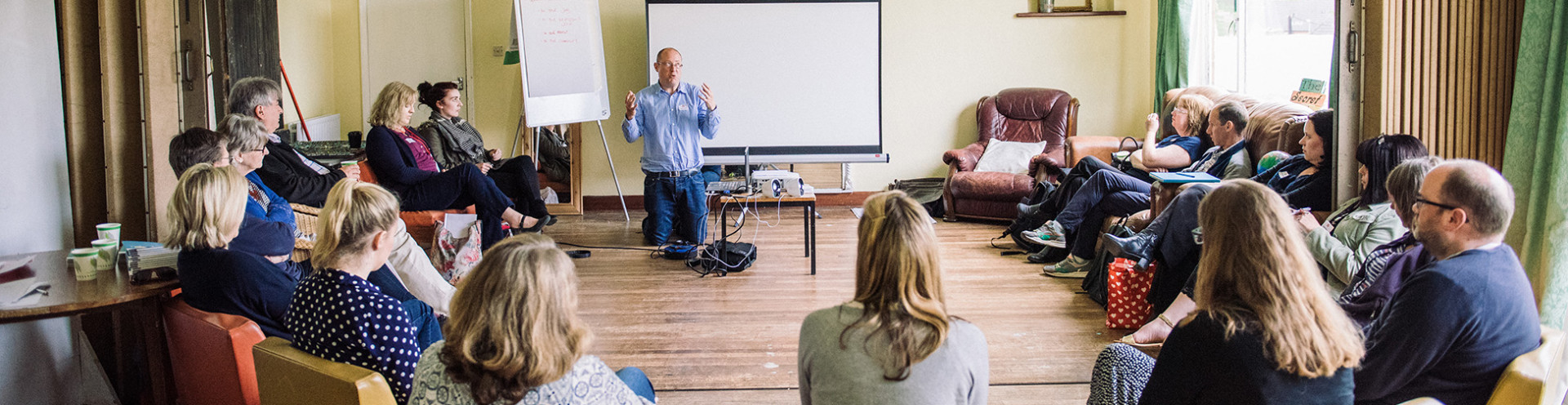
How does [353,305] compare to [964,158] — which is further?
[964,158]

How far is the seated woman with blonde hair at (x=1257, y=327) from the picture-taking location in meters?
1.64

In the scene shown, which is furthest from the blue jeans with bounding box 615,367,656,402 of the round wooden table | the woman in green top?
the woman in green top

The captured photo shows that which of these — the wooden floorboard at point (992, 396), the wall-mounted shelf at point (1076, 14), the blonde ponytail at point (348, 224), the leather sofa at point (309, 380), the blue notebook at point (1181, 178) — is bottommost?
the wooden floorboard at point (992, 396)

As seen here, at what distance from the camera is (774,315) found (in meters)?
4.06

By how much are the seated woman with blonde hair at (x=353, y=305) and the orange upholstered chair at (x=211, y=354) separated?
0.20m

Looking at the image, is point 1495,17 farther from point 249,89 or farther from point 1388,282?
point 249,89

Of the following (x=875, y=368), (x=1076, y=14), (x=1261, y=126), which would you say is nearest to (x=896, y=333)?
(x=875, y=368)

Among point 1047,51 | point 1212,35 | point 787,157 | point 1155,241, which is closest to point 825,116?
point 787,157

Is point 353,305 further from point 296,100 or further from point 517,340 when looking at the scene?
point 296,100

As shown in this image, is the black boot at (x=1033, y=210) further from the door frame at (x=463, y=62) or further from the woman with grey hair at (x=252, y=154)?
the door frame at (x=463, y=62)

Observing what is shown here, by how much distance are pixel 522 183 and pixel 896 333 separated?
3803 millimetres

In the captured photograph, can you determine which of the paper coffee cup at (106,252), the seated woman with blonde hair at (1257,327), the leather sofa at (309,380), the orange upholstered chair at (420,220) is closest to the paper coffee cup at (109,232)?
the paper coffee cup at (106,252)

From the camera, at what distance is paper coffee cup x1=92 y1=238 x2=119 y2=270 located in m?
2.63

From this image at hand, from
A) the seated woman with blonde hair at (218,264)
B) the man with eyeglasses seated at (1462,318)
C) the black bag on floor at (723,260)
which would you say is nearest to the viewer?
the man with eyeglasses seated at (1462,318)
